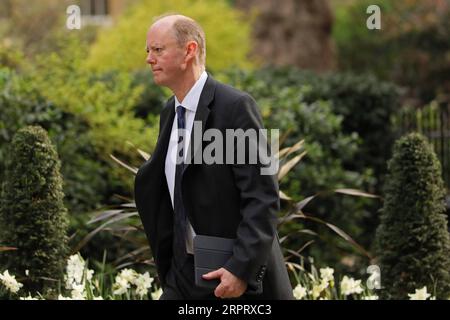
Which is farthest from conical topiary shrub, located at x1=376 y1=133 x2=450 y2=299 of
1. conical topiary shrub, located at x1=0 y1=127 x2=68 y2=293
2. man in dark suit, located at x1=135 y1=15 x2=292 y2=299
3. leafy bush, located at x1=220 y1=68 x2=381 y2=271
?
man in dark suit, located at x1=135 y1=15 x2=292 y2=299

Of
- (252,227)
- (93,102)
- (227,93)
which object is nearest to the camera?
(252,227)

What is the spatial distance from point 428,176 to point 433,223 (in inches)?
11.3

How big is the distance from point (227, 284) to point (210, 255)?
15cm

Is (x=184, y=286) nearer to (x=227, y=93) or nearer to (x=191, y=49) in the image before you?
(x=227, y=93)

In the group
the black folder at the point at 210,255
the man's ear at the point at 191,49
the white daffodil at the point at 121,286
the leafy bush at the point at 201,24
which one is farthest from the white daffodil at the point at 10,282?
the leafy bush at the point at 201,24

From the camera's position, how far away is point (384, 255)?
625 centimetres

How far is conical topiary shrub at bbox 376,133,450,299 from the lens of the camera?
611cm

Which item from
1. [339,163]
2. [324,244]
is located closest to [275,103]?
[339,163]

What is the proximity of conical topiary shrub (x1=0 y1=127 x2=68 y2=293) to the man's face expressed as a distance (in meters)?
2.01

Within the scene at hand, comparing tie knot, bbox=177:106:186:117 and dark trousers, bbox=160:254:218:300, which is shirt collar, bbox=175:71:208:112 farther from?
dark trousers, bbox=160:254:218:300

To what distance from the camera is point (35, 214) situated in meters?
5.82

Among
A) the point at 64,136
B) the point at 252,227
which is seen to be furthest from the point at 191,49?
the point at 64,136

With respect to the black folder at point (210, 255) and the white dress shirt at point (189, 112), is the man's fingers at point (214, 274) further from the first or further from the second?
the white dress shirt at point (189, 112)

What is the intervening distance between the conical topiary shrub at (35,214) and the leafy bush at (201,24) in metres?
6.50
